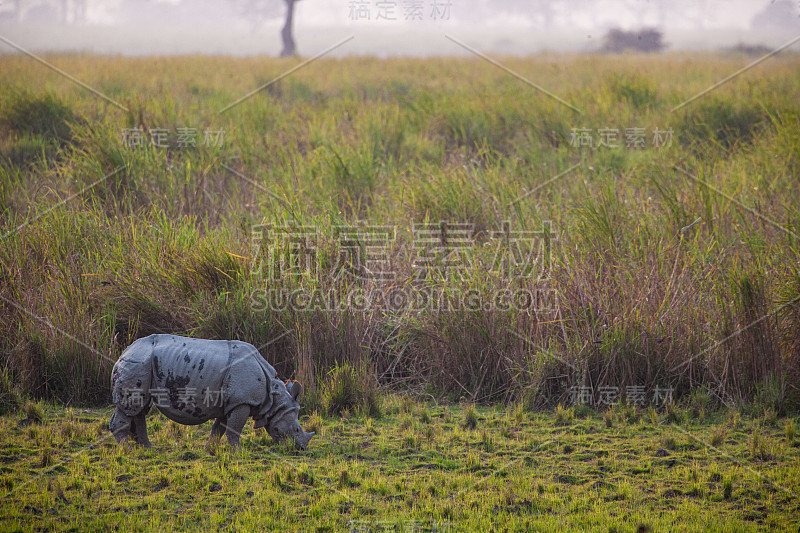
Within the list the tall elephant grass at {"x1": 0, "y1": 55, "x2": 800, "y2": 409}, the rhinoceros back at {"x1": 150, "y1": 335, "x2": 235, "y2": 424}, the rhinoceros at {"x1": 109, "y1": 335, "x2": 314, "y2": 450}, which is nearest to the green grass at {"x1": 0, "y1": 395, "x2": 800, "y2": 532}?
the rhinoceros at {"x1": 109, "y1": 335, "x2": 314, "y2": 450}

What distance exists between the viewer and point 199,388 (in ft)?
11.2

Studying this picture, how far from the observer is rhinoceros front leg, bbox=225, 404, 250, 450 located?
350 centimetres

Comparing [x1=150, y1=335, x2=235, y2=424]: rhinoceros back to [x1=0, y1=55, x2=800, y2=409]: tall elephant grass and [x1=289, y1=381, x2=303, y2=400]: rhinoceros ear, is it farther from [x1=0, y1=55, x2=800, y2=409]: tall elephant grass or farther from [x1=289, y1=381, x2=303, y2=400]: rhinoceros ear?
[x1=0, y1=55, x2=800, y2=409]: tall elephant grass

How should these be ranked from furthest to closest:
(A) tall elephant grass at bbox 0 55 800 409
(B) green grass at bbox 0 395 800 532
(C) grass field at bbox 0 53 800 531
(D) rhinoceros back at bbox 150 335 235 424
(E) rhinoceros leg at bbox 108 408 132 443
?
1. (A) tall elephant grass at bbox 0 55 800 409
2. (E) rhinoceros leg at bbox 108 408 132 443
3. (D) rhinoceros back at bbox 150 335 235 424
4. (C) grass field at bbox 0 53 800 531
5. (B) green grass at bbox 0 395 800 532

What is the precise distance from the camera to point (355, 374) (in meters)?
4.38

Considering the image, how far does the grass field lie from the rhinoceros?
161 millimetres

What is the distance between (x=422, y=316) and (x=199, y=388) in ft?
6.32

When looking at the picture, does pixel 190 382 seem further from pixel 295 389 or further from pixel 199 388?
pixel 295 389

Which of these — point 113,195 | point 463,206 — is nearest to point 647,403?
point 463,206

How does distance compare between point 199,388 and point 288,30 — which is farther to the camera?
point 288,30

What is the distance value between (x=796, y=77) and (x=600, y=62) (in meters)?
4.30

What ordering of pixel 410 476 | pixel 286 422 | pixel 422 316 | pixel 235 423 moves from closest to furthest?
pixel 410 476 → pixel 235 423 → pixel 286 422 → pixel 422 316

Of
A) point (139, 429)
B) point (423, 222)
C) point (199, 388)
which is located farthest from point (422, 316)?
point (139, 429)

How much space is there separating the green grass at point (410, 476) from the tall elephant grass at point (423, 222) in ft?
1.65
